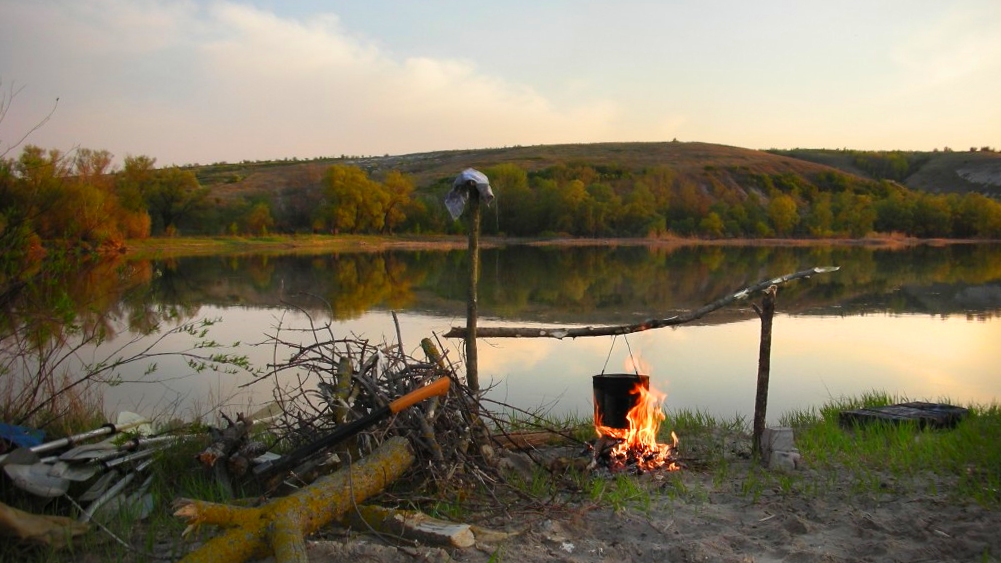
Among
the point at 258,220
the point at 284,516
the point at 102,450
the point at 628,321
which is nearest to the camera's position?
the point at 284,516

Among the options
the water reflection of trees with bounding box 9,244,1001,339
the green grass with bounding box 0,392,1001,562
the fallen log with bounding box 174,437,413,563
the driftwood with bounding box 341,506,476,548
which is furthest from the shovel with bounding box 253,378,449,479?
the water reflection of trees with bounding box 9,244,1001,339

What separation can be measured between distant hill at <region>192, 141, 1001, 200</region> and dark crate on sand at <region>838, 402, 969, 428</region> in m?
73.1

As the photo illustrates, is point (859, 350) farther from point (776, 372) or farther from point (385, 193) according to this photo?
point (385, 193)

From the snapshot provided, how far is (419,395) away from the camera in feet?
16.2

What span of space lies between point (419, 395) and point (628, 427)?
7.07 ft

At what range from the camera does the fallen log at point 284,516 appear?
3.72 m

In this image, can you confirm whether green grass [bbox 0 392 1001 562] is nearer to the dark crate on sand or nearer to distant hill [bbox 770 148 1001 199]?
the dark crate on sand

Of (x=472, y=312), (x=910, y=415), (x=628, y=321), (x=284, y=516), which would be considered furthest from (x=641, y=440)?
(x=628, y=321)

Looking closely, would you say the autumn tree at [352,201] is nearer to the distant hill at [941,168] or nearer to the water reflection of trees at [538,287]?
Answer: the water reflection of trees at [538,287]

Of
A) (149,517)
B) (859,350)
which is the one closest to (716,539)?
(149,517)

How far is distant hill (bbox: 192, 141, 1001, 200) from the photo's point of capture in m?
92.5

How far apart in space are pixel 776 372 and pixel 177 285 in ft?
65.6

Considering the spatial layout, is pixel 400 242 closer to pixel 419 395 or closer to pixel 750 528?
pixel 419 395

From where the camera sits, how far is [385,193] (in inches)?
2442
